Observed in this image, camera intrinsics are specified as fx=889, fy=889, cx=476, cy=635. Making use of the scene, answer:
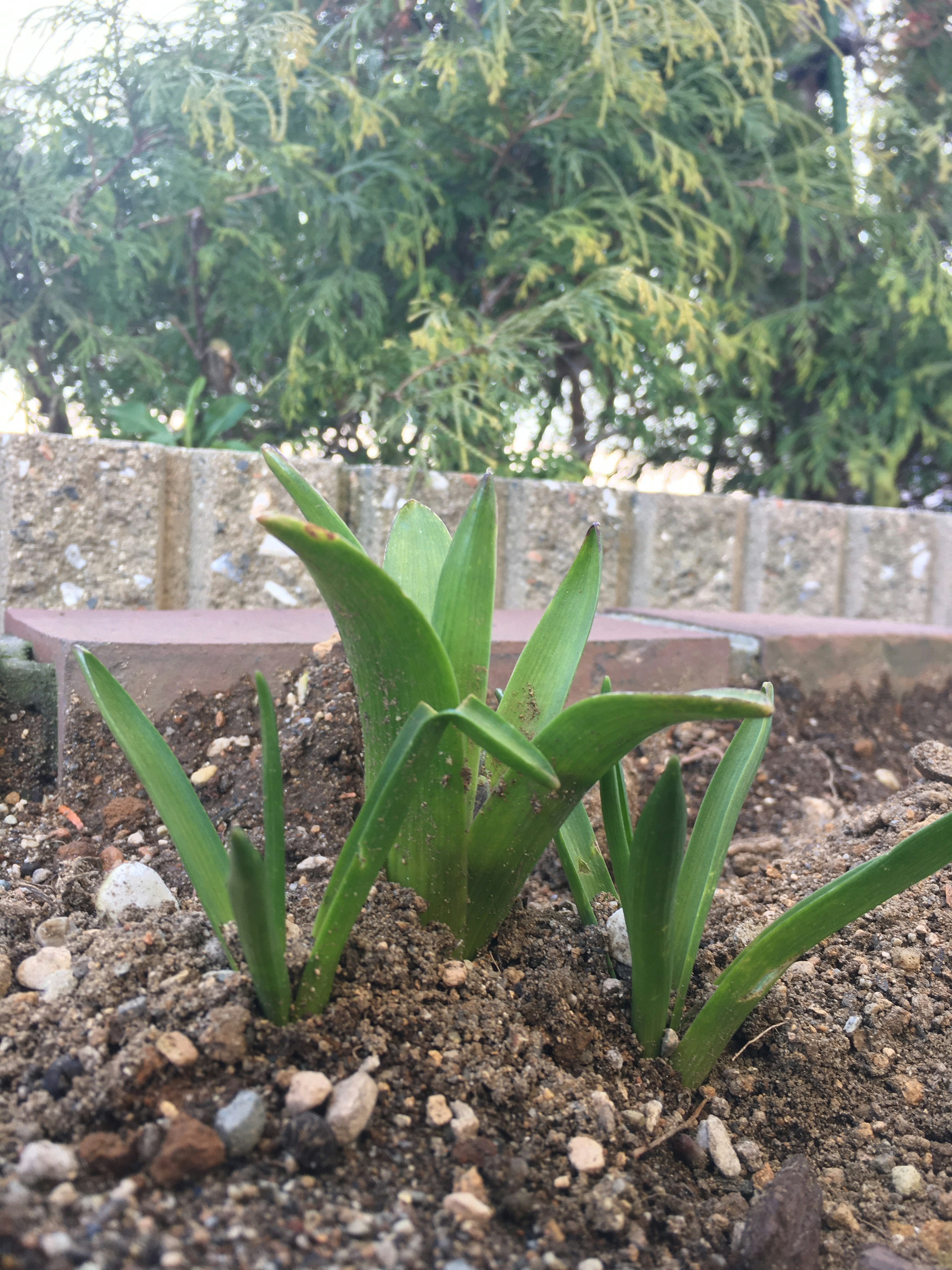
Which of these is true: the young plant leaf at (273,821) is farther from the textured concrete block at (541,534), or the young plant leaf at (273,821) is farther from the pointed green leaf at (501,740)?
the textured concrete block at (541,534)

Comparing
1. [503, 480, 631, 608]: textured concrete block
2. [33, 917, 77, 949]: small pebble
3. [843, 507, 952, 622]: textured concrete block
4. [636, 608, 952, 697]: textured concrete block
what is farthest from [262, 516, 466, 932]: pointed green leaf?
[843, 507, 952, 622]: textured concrete block

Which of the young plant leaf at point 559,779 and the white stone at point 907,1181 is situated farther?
the white stone at point 907,1181

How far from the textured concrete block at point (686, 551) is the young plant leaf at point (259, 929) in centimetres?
212

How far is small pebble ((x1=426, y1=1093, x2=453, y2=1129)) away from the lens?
643mm

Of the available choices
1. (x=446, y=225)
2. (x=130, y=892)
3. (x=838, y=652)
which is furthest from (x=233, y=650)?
(x=446, y=225)

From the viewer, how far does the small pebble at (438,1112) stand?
0.64m

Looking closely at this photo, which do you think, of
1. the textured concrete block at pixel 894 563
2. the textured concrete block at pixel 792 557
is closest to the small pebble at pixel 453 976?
the textured concrete block at pixel 792 557

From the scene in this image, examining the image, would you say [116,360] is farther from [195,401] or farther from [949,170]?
[949,170]

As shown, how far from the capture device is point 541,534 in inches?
95.8

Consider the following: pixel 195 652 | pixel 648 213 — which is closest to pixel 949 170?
pixel 648 213

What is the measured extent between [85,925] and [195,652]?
53cm

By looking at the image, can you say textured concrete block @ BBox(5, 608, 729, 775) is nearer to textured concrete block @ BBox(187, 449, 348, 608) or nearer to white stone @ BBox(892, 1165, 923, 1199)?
textured concrete block @ BBox(187, 449, 348, 608)

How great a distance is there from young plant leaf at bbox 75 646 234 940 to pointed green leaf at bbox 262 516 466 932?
16 cm

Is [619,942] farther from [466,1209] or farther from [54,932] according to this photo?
[54,932]
